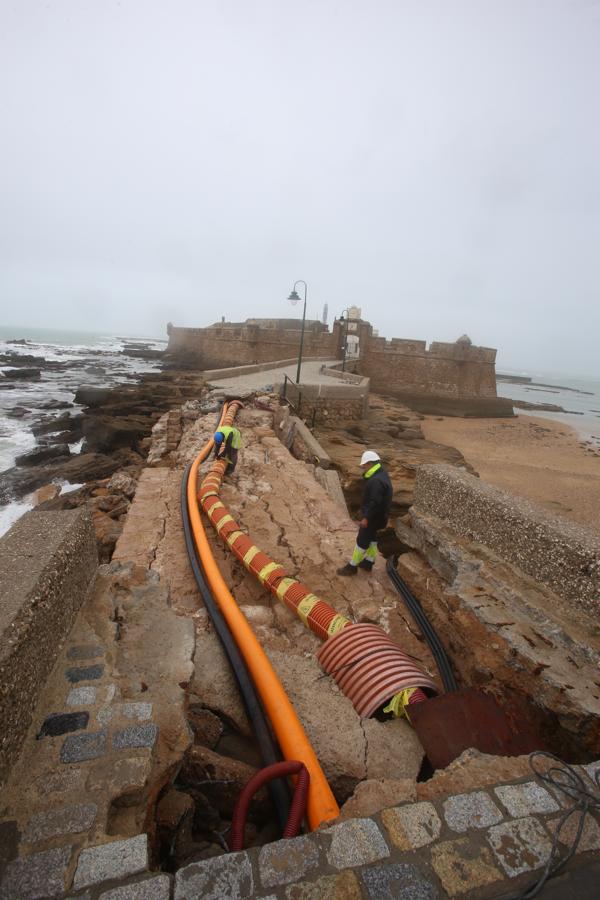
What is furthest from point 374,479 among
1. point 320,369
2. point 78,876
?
Answer: point 320,369

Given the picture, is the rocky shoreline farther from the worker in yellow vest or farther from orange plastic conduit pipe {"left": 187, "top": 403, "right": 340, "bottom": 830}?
orange plastic conduit pipe {"left": 187, "top": 403, "right": 340, "bottom": 830}

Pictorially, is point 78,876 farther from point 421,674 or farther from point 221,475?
point 221,475

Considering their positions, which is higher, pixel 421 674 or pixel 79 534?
pixel 79 534

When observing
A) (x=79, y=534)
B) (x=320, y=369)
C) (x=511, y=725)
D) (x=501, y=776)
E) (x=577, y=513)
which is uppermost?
(x=320, y=369)

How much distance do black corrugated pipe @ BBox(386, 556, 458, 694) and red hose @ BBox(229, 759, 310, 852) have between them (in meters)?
1.20

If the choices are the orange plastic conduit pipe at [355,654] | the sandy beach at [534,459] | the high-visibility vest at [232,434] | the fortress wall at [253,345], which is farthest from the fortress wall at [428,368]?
the orange plastic conduit pipe at [355,654]

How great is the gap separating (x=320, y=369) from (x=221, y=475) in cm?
1626

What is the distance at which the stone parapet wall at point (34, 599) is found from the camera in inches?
67.1

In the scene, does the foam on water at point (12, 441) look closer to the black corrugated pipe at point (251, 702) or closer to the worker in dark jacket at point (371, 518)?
the black corrugated pipe at point (251, 702)

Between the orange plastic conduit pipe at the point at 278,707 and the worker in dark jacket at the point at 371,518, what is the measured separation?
127 centimetres

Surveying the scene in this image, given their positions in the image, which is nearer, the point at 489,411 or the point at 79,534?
the point at 79,534

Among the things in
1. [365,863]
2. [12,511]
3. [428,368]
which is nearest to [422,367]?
[428,368]

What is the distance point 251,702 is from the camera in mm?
2473

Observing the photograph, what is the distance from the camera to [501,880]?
1403 mm
